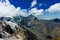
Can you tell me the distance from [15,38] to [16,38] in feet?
5.58

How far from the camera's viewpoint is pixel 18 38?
110 metres

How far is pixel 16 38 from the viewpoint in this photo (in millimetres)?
110938

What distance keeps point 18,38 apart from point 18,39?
2404 mm

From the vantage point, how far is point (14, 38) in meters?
106

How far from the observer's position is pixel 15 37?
11150cm

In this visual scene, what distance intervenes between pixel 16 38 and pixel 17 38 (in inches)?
118

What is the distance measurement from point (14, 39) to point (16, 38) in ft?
17.0

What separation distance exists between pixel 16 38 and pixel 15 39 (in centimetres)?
383

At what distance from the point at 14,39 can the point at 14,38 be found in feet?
1.92

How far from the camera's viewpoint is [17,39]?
4161 inches

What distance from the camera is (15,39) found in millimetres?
107125

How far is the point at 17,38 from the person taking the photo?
108062 mm

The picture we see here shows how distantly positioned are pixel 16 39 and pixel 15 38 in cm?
155

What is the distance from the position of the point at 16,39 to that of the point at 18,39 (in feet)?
4.82
